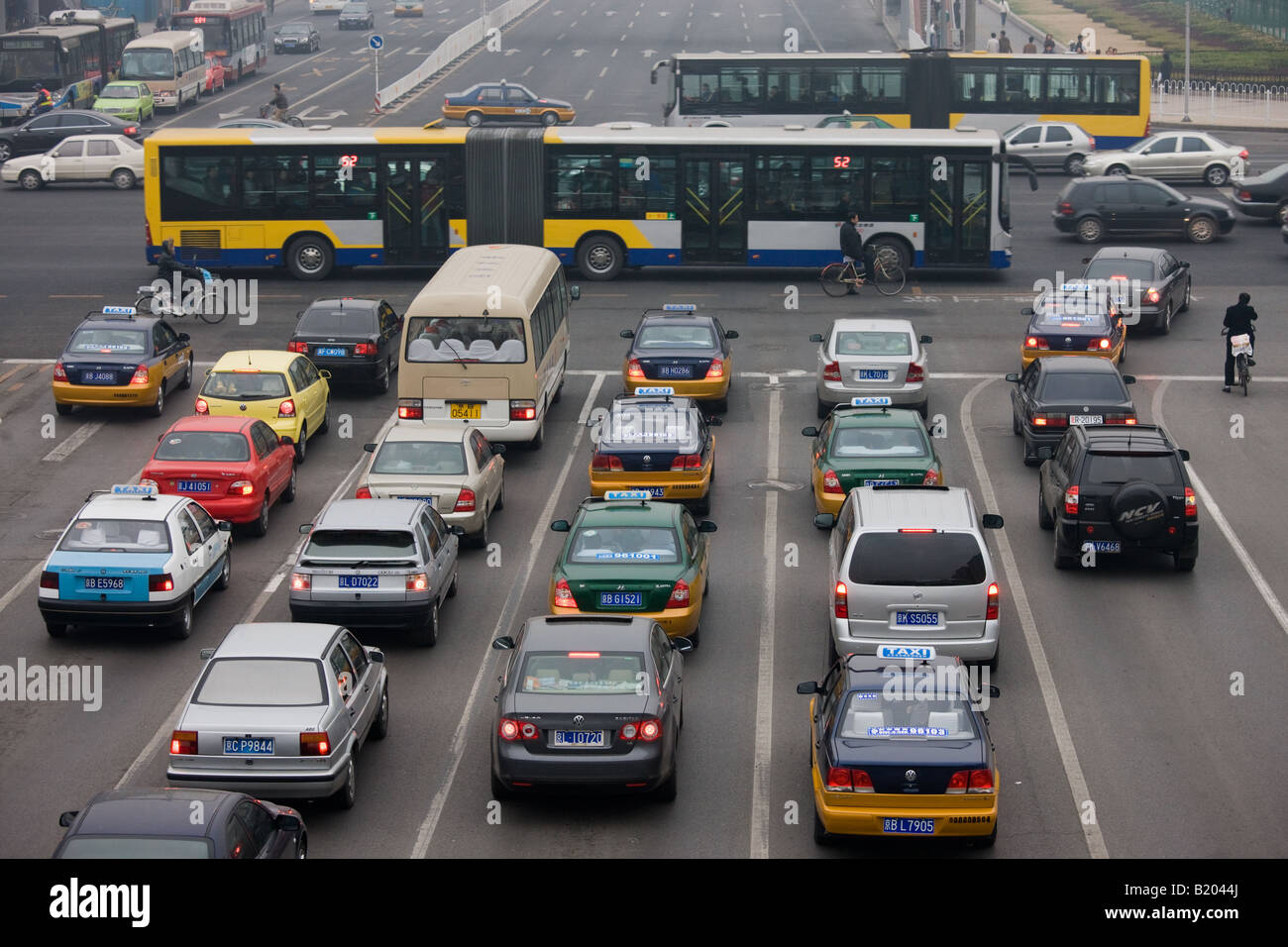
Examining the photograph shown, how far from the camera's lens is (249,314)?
34.4 metres

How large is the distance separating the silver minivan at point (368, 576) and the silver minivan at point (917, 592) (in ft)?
13.9

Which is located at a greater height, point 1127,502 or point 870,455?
point 870,455

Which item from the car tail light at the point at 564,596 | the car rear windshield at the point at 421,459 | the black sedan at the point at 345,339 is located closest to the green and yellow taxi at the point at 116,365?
the black sedan at the point at 345,339

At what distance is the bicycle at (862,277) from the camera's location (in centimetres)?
3578

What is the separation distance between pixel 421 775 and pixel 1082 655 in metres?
6.98

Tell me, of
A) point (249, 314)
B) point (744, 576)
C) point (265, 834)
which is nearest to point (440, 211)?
point (249, 314)

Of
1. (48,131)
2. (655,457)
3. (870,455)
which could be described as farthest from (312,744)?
(48,131)

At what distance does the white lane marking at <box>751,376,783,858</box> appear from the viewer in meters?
14.5

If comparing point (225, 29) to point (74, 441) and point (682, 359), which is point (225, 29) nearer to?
point (74, 441)

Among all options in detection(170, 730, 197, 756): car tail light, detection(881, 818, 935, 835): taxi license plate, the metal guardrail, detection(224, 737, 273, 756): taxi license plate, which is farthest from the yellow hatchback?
the metal guardrail

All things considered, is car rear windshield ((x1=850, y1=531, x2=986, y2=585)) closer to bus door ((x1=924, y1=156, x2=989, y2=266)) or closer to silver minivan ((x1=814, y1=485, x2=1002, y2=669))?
silver minivan ((x1=814, y1=485, x2=1002, y2=669))

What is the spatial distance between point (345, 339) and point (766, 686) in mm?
13440

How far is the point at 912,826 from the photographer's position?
43.4 feet

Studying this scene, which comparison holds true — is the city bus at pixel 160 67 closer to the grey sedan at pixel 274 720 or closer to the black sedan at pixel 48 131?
the black sedan at pixel 48 131
